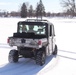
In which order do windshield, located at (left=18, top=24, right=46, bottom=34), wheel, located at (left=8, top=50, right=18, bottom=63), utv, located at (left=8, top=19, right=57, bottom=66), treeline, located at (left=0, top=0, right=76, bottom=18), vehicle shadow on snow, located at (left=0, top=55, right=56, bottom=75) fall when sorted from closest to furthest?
vehicle shadow on snow, located at (left=0, top=55, right=56, bottom=75), utv, located at (left=8, top=19, right=57, bottom=66), wheel, located at (left=8, top=50, right=18, bottom=63), windshield, located at (left=18, top=24, right=46, bottom=34), treeline, located at (left=0, top=0, right=76, bottom=18)

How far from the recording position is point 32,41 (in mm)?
8789

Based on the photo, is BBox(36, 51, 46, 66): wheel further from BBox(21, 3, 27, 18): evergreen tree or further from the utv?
BBox(21, 3, 27, 18): evergreen tree

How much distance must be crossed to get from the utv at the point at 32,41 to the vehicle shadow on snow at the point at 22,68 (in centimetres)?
28

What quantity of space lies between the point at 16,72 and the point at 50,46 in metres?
2.85

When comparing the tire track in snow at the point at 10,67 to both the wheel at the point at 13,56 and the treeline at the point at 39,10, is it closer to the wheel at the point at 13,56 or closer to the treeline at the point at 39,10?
the wheel at the point at 13,56

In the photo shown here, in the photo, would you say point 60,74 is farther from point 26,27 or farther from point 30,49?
point 26,27

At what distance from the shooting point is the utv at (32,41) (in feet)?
29.1

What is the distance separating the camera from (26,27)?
416 inches

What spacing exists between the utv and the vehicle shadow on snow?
28 cm

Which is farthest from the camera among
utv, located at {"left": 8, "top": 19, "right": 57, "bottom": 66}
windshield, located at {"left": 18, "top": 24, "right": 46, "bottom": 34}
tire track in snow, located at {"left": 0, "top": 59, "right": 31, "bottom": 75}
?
windshield, located at {"left": 18, "top": 24, "right": 46, "bottom": 34}

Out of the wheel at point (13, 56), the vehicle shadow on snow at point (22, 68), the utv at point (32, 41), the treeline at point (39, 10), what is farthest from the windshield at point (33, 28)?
the treeline at point (39, 10)

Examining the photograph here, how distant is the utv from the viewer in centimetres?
888

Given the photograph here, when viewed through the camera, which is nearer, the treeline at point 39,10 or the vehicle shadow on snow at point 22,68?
the vehicle shadow on snow at point 22,68

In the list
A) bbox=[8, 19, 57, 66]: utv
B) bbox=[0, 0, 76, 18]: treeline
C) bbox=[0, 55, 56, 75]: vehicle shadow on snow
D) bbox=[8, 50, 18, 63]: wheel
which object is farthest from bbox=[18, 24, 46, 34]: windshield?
bbox=[0, 0, 76, 18]: treeline
